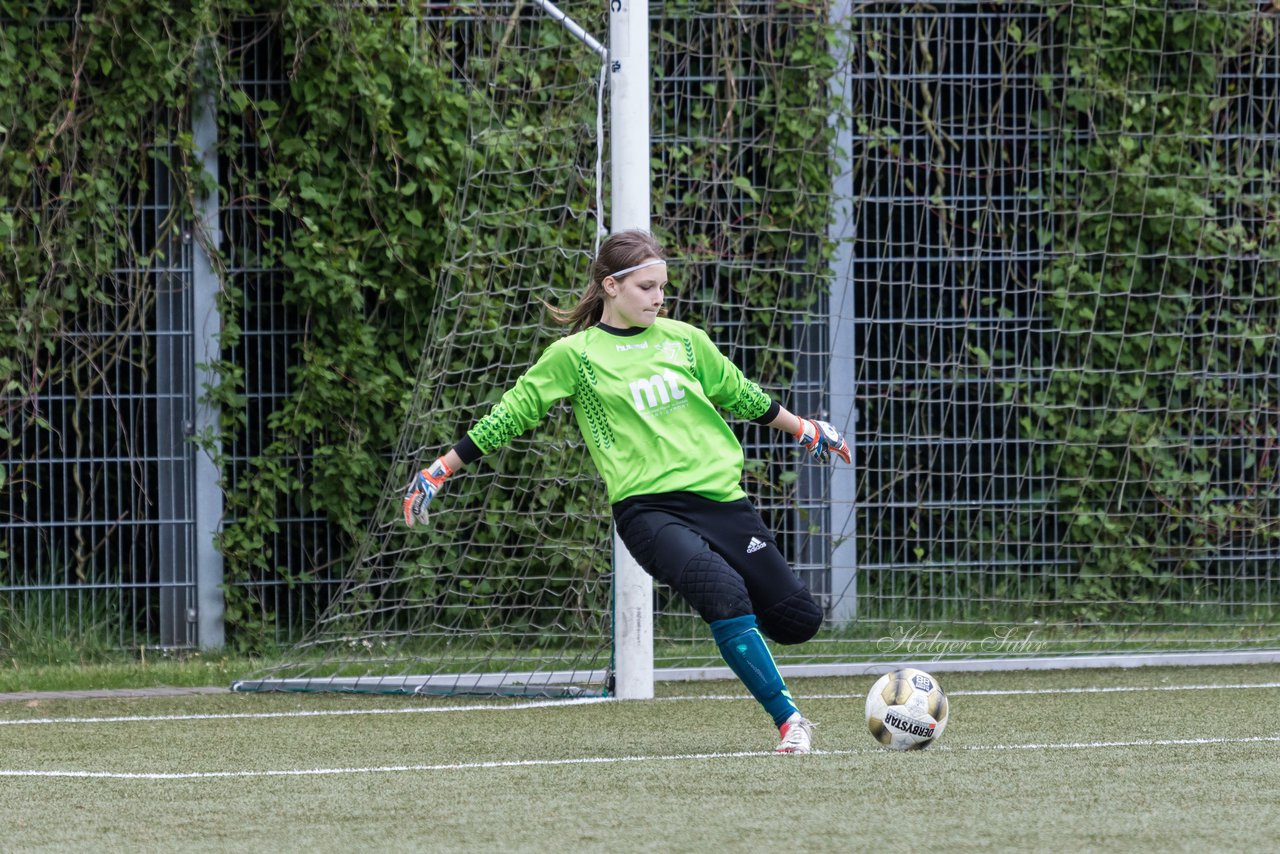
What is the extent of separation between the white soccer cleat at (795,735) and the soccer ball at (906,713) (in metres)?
0.19

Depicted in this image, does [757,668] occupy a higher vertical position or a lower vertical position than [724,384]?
lower

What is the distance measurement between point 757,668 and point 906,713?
46 cm

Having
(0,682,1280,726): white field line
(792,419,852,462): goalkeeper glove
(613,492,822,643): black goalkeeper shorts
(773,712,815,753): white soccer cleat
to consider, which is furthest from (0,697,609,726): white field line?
(773,712,815,753): white soccer cleat

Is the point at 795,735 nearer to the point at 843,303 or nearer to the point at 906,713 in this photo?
the point at 906,713

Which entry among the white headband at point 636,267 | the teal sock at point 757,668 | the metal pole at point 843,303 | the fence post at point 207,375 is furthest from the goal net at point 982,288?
the teal sock at point 757,668

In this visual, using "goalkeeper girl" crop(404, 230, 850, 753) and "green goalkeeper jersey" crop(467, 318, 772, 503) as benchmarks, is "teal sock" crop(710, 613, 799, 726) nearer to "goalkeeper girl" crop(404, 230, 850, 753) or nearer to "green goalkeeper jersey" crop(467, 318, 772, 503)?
"goalkeeper girl" crop(404, 230, 850, 753)

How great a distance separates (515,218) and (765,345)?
4.83 ft

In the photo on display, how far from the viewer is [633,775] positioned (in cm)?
471

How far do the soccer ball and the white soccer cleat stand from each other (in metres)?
0.19

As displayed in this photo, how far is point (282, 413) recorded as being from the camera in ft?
27.6

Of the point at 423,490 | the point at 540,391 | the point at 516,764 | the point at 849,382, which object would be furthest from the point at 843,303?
the point at 516,764

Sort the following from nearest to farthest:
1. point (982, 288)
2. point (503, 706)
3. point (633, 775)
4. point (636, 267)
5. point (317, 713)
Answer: point (633, 775) → point (636, 267) → point (317, 713) → point (503, 706) → point (982, 288)

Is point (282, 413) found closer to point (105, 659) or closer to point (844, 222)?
point (105, 659)

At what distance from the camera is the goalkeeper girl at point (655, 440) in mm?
5496
